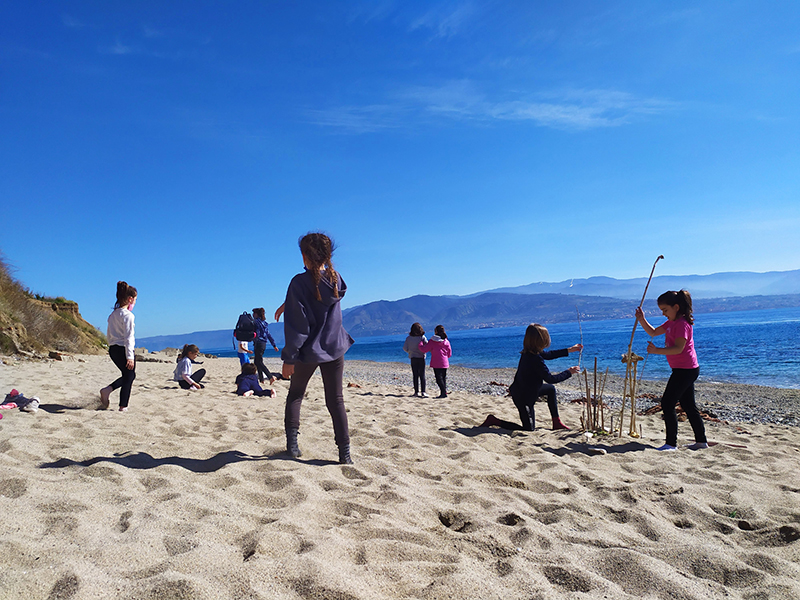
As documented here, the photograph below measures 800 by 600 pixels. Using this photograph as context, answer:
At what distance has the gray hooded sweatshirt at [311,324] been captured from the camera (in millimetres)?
3654

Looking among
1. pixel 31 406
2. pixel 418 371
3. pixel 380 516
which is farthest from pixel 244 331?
pixel 380 516

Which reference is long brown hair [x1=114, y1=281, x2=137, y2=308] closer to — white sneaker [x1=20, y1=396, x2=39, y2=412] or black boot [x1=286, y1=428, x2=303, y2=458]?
white sneaker [x1=20, y1=396, x2=39, y2=412]

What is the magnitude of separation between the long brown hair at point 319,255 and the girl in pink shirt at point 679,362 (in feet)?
11.0

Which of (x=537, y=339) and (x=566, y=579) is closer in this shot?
(x=566, y=579)

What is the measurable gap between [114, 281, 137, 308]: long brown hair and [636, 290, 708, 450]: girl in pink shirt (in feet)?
20.0

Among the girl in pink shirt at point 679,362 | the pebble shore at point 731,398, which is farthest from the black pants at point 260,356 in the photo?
the girl in pink shirt at point 679,362

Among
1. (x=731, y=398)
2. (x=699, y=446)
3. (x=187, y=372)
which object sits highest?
(x=187, y=372)

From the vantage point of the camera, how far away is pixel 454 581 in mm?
2045

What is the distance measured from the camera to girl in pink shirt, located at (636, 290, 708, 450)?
16.0 feet

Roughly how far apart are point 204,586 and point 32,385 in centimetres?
732

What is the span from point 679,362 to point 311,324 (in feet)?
12.8

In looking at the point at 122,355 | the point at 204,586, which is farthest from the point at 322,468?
the point at 122,355

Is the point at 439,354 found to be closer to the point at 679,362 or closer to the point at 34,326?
the point at 679,362

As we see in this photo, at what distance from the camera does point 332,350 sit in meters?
3.79
